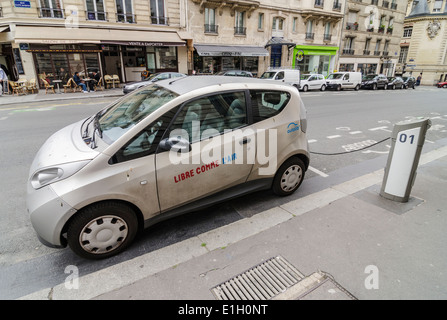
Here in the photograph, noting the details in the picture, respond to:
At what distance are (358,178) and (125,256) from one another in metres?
4.09

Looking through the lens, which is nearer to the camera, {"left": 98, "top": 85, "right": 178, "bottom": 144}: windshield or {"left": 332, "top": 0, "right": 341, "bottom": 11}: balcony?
{"left": 98, "top": 85, "right": 178, "bottom": 144}: windshield

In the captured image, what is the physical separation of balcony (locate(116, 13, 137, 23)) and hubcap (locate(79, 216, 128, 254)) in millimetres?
21252

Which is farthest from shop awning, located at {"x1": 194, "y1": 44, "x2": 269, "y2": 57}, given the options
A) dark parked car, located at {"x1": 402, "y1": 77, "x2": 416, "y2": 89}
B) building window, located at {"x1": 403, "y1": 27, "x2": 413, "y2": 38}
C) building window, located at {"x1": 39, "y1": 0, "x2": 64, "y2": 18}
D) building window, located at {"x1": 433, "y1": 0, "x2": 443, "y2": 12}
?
Result: building window, located at {"x1": 433, "y1": 0, "x2": 443, "y2": 12}

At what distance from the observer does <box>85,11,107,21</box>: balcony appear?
18.5 metres

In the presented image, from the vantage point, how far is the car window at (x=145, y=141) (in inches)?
104

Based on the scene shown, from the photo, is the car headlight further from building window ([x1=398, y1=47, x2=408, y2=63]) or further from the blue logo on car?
building window ([x1=398, y1=47, x2=408, y2=63])

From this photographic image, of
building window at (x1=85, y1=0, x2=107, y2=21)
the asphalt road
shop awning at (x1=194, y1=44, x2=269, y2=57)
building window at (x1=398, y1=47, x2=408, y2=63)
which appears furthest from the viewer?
building window at (x1=398, y1=47, x2=408, y2=63)

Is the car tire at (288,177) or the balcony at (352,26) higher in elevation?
the balcony at (352,26)

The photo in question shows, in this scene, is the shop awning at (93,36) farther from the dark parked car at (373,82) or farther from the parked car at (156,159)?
the dark parked car at (373,82)

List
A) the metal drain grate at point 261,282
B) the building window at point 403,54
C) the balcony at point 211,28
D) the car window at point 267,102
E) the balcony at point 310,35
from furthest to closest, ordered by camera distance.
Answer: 1. the building window at point 403,54
2. the balcony at point 310,35
3. the balcony at point 211,28
4. the car window at point 267,102
5. the metal drain grate at point 261,282

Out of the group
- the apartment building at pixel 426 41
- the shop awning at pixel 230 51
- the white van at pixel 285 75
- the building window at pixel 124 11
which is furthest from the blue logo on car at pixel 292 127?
the apartment building at pixel 426 41

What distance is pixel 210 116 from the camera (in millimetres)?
3141

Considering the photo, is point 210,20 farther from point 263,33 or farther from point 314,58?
point 314,58

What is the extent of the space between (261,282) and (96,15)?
2219 cm
